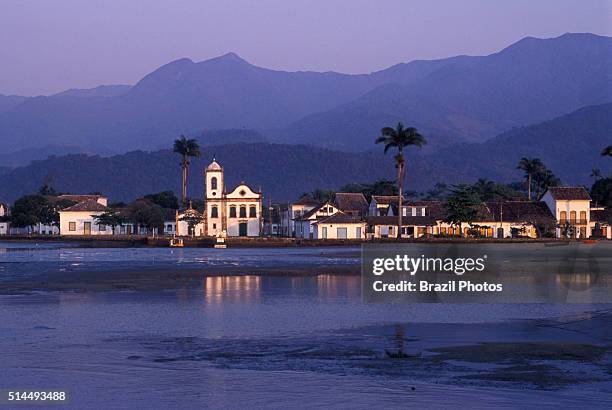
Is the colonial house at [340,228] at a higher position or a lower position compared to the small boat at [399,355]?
higher

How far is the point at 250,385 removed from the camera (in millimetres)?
16703

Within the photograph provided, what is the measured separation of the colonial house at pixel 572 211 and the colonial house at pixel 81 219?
49.7 metres

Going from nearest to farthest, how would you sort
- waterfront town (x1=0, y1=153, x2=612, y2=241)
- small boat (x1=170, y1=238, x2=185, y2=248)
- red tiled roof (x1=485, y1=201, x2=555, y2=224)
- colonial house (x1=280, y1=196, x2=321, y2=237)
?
small boat (x1=170, y1=238, x2=185, y2=248), waterfront town (x1=0, y1=153, x2=612, y2=241), red tiled roof (x1=485, y1=201, x2=555, y2=224), colonial house (x1=280, y1=196, x2=321, y2=237)

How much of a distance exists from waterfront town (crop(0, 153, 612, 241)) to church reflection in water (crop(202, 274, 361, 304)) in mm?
49240

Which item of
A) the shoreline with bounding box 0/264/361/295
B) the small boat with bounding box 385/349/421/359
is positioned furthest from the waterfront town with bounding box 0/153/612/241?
the small boat with bounding box 385/349/421/359

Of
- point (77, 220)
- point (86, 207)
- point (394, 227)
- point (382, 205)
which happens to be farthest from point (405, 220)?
point (77, 220)

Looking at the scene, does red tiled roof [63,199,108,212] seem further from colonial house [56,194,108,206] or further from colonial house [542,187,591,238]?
colonial house [542,187,591,238]

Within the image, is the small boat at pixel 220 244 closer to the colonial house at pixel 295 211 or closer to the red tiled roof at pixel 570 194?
the colonial house at pixel 295 211

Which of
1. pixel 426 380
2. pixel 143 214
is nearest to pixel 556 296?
pixel 426 380

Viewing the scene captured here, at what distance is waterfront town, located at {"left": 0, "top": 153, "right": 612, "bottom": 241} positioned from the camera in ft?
314

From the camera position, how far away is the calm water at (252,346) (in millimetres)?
15828

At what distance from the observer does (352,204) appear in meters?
109

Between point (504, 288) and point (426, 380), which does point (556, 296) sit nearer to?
point (504, 288)

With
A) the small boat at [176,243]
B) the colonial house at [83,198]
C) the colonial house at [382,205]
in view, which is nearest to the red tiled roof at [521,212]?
the colonial house at [382,205]
